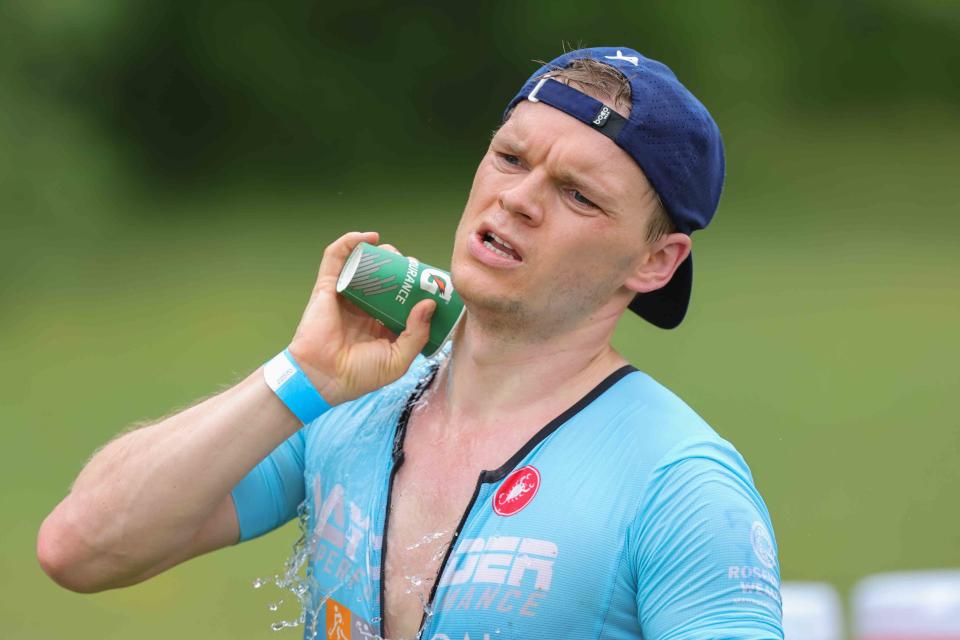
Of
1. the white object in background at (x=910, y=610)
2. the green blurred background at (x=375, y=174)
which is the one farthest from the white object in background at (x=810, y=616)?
the green blurred background at (x=375, y=174)

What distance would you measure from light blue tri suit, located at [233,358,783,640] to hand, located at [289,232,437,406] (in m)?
0.16

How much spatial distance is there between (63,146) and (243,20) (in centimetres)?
227

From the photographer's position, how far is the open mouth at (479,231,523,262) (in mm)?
2607

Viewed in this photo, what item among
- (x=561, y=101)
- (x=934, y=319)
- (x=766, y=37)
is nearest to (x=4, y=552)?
(x=561, y=101)

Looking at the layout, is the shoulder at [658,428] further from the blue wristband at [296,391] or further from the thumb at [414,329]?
the blue wristband at [296,391]

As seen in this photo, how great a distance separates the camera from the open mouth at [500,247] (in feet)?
8.55

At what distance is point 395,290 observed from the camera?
110 inches

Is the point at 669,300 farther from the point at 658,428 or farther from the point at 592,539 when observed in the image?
the point at 592,539

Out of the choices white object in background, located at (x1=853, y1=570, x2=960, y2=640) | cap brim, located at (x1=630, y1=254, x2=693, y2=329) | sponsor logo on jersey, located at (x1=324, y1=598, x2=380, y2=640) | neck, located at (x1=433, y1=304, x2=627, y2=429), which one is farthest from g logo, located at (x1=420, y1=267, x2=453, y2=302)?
white object in background, located at (x1=853, y1=570, x2=960, y2=640)

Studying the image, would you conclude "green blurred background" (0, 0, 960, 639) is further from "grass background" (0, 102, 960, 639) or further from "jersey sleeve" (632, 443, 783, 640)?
"jersey sleeve" (632, 443, 783, 640)

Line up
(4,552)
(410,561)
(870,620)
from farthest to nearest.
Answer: (4,552) → (870,620) → (410,561)

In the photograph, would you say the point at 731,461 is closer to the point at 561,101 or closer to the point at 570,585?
the point at 570,585

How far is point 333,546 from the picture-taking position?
106 inches

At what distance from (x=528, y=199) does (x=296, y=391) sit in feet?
2.05
